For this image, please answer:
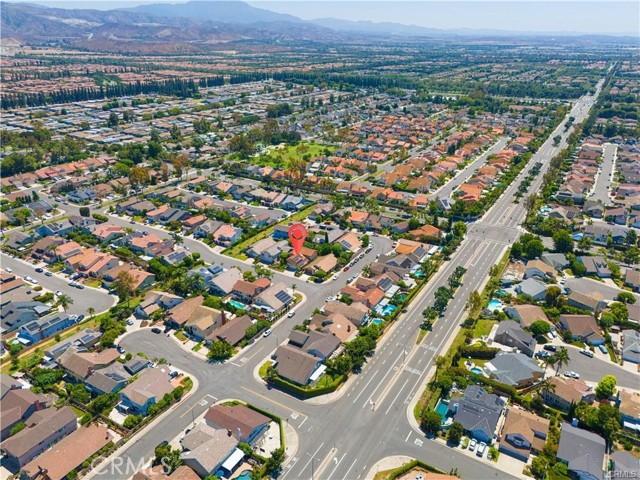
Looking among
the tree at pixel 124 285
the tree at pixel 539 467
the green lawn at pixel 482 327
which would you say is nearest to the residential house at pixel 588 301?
the green lawn at pixel 482 327

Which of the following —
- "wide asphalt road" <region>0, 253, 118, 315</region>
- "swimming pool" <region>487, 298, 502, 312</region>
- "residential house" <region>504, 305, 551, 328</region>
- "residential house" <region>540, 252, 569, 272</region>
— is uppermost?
A: "residential house" <region>540, 252, 569, 272</region>

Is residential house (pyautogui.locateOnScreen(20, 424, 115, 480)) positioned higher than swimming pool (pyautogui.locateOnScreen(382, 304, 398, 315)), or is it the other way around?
swimming pool (pyautogui.locateOnScreen(382, 304, 398, 315))

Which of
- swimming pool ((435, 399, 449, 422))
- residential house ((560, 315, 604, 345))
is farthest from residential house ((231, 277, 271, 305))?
residential house ((560, 315, 604, 345))

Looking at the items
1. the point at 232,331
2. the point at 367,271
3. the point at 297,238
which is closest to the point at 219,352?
the point at 232,331

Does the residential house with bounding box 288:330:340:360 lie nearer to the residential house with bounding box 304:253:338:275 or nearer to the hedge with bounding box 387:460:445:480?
the hedge with bounding box 387:460:445:480

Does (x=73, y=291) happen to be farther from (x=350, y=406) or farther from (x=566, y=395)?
(x=566, y=395)

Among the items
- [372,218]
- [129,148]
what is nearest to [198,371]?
[372,218]
